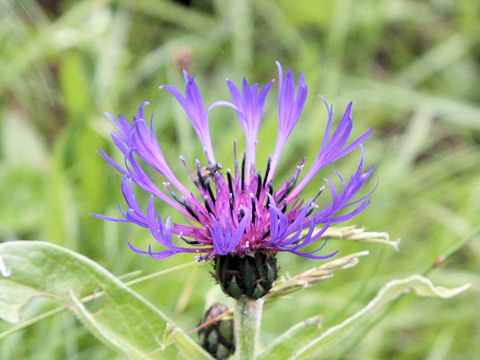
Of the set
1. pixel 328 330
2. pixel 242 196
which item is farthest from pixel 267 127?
pixel 328 330

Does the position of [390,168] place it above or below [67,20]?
below

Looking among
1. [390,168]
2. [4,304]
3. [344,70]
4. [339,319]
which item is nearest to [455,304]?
[390,168]

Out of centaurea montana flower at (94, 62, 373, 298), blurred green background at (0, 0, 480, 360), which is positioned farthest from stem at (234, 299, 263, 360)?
blurred green background at (0, 0, 480, 360)

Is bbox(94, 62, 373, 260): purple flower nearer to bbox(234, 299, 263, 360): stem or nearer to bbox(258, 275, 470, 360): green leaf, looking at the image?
bbox(234, 299, 263, 360): stem

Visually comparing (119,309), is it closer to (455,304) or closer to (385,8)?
(455,304)

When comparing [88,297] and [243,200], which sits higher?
[243,200]

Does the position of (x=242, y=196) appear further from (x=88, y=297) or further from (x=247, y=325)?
(x=88, y=297)
